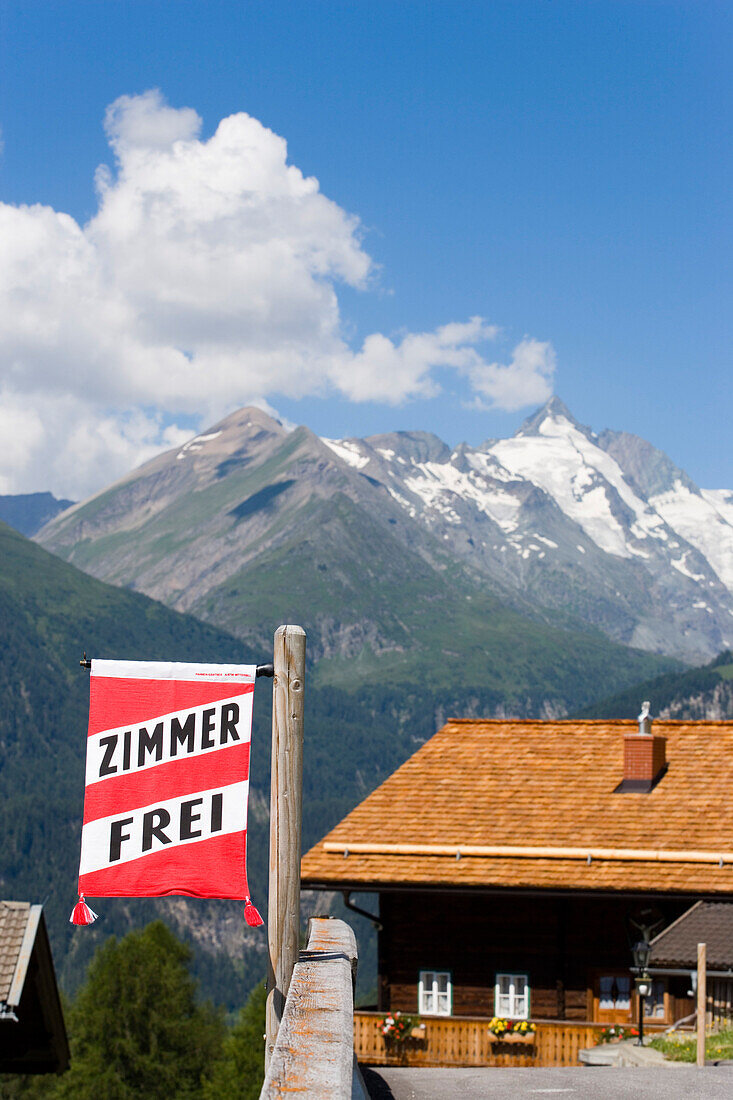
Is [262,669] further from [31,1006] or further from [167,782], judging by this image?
[31,1006]

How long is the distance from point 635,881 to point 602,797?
11.4 ft

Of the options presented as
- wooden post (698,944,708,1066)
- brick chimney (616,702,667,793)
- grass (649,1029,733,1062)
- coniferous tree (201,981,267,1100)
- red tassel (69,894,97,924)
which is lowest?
coniferous tree (201,981,267,1100)

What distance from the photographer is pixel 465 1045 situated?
28.7 metres

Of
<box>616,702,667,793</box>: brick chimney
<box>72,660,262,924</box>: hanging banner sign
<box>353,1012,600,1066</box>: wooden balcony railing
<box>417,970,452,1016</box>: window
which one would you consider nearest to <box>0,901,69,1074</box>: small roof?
<box>72,660,262,924</box>: hanging banner sign

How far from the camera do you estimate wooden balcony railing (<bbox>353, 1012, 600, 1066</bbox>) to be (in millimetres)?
27672

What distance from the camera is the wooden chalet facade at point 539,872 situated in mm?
27406

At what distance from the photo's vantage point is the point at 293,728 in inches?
335

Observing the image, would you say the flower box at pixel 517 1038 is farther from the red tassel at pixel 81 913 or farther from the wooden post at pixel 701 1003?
the red tassel at pixel 81 913

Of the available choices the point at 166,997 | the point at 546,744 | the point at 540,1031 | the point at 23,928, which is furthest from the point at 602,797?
the point at 166,997

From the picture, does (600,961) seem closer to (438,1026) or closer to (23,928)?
(438,1026)

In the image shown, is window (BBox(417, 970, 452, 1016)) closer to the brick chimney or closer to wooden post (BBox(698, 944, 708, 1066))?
the brick chimney

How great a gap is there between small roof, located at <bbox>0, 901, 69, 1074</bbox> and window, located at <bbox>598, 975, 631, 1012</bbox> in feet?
48.7

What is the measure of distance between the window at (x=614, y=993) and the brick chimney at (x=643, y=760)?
430cm

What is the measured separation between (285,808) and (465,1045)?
22.5 meters
